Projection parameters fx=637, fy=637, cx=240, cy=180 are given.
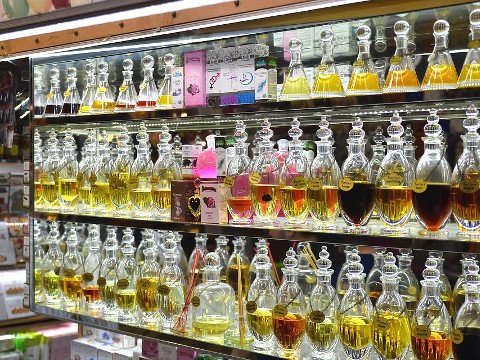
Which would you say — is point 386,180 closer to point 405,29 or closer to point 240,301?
point 405,29

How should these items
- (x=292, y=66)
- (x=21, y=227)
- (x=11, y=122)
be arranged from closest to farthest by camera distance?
(x=292, y=66) < (x=11, y=122) < (x=21, y=227)

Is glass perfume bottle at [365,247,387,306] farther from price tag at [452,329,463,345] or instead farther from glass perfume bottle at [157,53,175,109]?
glass perfume bottle at [157,53,175,109]

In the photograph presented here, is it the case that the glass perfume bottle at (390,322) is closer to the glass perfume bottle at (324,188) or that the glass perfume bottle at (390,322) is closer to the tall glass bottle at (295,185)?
the glass perfume bottle at (324,188)

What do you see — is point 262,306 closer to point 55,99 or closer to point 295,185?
point 295,185

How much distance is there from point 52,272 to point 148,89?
0.98 metres

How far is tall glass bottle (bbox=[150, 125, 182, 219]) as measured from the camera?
8.42 ft

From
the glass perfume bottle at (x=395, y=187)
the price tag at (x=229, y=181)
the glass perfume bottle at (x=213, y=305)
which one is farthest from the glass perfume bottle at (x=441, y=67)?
the glass perfume bottle at (x=213, y=305)

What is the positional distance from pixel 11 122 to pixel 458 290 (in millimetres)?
2529

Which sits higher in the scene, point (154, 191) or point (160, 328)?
point (154, 191)

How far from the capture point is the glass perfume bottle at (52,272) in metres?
2.95

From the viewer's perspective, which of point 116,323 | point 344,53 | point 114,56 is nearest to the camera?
point 344,53

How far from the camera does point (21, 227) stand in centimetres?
425

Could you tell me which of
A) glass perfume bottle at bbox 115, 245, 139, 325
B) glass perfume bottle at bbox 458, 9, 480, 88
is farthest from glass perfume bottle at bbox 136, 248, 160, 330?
glass perfume bottle at bbox 458, 9, 480, 88

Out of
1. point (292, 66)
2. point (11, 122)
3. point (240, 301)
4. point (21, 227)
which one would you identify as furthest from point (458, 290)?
point (21, 227)
